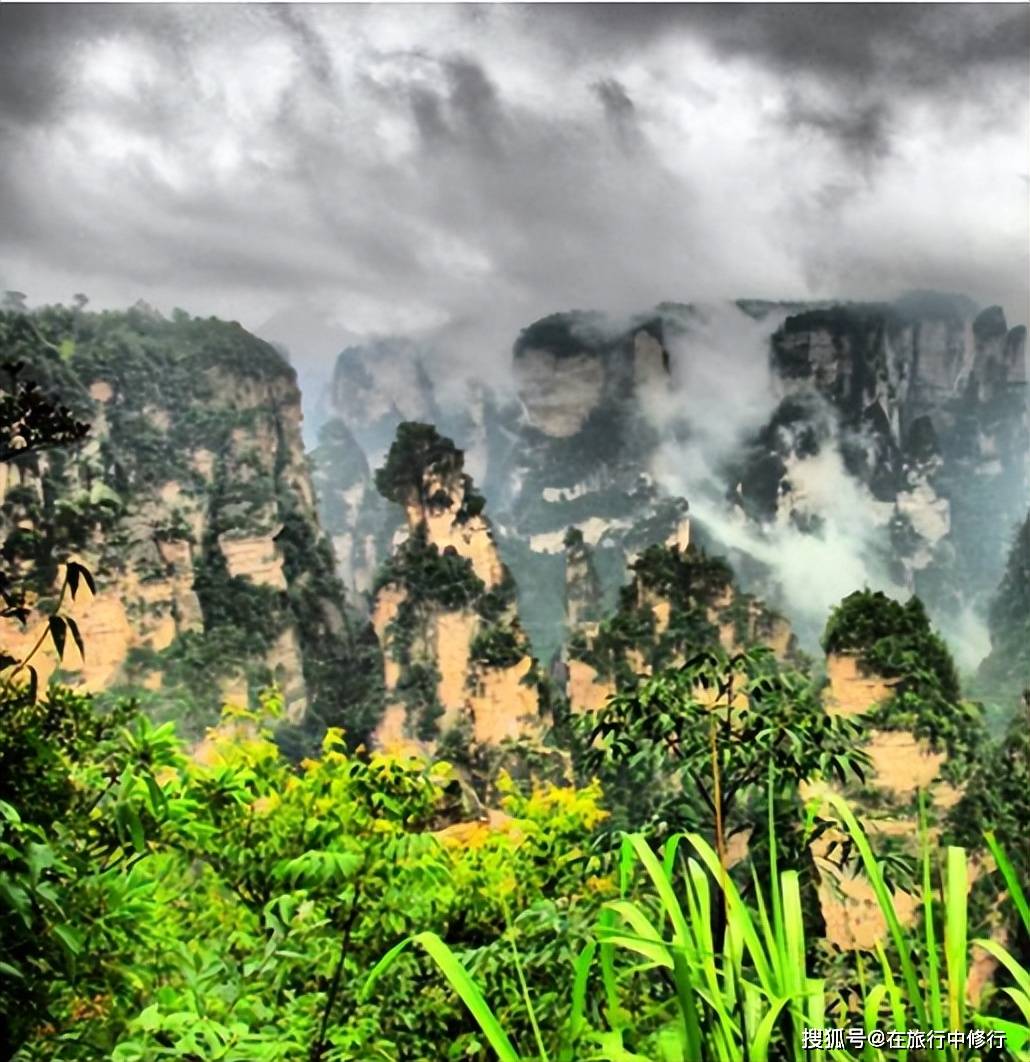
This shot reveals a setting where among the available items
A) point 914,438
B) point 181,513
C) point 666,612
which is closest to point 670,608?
point 666,612

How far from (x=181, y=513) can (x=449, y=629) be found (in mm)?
2253

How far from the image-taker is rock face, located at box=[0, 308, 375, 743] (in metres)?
3.68

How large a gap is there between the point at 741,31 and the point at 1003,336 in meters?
2.05

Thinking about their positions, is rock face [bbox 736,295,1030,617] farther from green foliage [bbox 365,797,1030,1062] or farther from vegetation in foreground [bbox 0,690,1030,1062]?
green foliage [bbox 365,797,1030,1062]

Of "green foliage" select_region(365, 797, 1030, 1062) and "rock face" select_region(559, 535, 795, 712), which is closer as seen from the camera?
"green foliage" select_region(365, 797, 1030, 1062)

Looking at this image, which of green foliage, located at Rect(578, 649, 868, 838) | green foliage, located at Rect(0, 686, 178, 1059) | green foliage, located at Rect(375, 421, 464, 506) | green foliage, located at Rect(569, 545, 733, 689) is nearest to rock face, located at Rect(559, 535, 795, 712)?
green foliage, located at Rect(569, 545, 733, 689)

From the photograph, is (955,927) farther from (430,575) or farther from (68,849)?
(430,575)

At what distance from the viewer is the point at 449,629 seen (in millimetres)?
6805

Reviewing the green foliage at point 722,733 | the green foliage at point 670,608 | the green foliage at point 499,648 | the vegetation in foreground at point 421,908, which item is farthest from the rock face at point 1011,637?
the green foliage at point 722,733

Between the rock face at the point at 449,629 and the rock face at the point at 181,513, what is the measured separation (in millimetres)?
468

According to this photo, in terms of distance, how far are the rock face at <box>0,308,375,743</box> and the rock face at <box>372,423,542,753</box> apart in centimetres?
47

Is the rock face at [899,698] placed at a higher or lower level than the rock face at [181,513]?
lower

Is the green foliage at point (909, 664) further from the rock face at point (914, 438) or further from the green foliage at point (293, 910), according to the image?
the green foliage at point (293, 910)

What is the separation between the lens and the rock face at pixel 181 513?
3.68 metres
